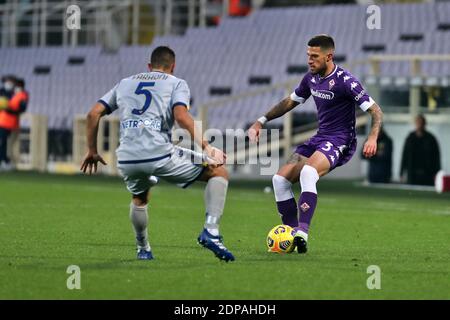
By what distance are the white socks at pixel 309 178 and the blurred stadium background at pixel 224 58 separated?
1232 centimetres

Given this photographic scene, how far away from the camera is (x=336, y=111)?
11.8 metres

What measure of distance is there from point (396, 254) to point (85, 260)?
2.86 metres

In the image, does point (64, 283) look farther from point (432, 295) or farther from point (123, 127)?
point (432, 295)

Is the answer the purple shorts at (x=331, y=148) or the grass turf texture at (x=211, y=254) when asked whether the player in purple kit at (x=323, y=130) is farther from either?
the grass turf texture at (x=211, y=254)

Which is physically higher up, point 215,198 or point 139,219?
point 215,198

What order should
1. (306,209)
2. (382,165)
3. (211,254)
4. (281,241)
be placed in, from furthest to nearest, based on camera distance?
1. (382,165)
2. (306,209)
3. (281,241)
4. (211,254)

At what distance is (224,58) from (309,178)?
19.8 meters

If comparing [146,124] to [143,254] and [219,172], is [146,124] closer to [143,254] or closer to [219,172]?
[219,172]

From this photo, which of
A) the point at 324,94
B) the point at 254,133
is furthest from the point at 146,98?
the point at 324,94

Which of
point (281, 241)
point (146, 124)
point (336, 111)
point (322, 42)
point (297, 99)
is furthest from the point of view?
point (297, 99)

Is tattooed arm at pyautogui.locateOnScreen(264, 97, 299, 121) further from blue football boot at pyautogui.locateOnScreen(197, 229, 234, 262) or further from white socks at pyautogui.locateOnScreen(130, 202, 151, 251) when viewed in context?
blue football boot at pyautogui.locateOnScreen(197, 229, 234, 262)
